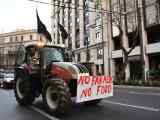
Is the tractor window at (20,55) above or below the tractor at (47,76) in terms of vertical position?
above

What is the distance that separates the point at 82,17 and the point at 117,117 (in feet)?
155

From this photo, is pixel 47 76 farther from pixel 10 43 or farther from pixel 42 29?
pixel 10 43

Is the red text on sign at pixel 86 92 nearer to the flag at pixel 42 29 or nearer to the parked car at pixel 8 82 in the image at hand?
the flag at pixel 42 29

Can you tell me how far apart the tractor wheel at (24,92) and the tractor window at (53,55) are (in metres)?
1.62

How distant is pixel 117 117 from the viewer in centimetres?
848

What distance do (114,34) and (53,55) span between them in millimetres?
30763

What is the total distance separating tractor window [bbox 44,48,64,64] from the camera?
1081 centimetres

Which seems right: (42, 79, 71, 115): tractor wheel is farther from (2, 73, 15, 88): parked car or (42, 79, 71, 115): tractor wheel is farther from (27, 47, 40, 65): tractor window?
(2, 73, 15, 88): parked car

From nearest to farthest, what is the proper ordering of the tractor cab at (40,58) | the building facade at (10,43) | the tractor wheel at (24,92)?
the tractor cab at (40,58) → the tractor wheel at (24,92) → the building facade at (10,43)

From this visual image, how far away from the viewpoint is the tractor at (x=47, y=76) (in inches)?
361

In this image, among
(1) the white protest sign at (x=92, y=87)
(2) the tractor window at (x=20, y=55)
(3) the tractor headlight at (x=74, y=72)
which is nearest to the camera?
(1) the white protest sign at (x=92, y=87)

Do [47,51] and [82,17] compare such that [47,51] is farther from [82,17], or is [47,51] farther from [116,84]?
[82,17]

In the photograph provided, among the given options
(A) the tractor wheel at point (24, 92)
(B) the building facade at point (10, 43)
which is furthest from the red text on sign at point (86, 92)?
(B) the building facade at point (10, 43)

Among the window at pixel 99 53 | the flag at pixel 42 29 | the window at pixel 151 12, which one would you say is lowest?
the flag at pixel 42 29
